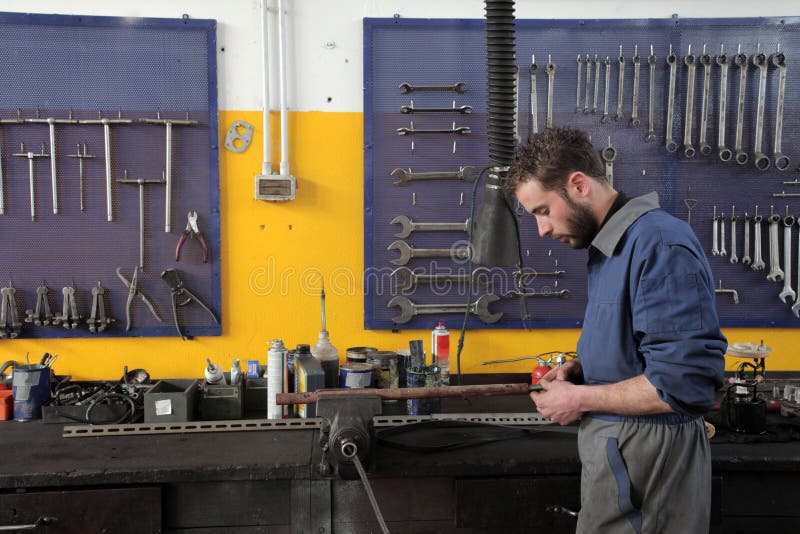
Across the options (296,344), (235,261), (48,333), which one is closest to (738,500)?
(296,344)

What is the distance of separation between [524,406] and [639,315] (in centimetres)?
85

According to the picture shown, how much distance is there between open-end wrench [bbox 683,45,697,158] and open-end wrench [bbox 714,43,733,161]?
9cm

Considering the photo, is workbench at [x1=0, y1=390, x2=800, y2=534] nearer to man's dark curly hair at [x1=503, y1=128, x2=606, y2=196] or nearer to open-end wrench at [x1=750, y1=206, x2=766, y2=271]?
man's dark curly hair at [x1=503, y1=128, x2=606, y2=196]

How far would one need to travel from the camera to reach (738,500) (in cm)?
149

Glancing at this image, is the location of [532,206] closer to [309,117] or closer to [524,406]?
[524,406]

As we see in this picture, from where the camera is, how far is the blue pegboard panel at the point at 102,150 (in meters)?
1.99

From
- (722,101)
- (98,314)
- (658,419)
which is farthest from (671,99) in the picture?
(98,314)

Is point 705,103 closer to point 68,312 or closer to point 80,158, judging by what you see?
point 80,158

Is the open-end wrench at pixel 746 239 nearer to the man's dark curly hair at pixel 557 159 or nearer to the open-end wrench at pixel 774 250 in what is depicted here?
the open-end wrench at pixel 774 250

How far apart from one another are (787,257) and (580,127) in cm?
84

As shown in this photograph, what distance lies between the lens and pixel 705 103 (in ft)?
6.89

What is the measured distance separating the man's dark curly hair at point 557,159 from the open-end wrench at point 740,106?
1126 mm

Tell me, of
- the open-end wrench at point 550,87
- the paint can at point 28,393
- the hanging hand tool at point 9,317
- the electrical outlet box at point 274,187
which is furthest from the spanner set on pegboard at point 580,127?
the hanging hand tool at point 9,317

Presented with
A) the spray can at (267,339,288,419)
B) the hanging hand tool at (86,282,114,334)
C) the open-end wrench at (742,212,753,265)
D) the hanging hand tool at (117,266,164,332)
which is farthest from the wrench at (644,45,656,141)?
the hanging hand tool at (86,282,114,334)
